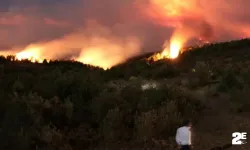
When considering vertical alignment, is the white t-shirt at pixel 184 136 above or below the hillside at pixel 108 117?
below

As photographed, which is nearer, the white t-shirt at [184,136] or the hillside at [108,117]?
the white t-shirt at [184,136]

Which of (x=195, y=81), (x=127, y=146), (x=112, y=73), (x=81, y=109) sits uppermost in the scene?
(x=112, y=73)

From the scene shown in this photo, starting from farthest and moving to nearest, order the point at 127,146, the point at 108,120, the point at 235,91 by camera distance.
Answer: the point at 235,91, the point at 108,120, the point at 127,146

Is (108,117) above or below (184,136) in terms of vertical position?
above

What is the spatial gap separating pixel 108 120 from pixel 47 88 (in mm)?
5722

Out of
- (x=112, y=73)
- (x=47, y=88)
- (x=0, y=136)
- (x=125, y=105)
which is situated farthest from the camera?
(x=112, y=73)

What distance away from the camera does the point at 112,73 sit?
47.2 m

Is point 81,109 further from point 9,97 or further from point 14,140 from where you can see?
point 14,140

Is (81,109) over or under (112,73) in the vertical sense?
under

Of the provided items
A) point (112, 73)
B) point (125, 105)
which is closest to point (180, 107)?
point (125, 105)

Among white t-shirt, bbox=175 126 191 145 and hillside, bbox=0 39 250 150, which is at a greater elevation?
hillside, bbox=0 39 250 150

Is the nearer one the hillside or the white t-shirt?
the white t-shirt

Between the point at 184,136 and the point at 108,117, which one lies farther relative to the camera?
the point at 108,117

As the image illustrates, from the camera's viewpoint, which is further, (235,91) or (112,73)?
(112,73)
